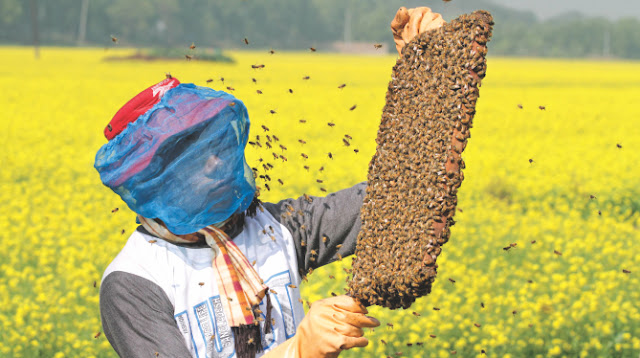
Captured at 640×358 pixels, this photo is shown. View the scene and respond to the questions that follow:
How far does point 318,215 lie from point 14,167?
911 centimetres

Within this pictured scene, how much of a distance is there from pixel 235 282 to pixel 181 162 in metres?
0.42

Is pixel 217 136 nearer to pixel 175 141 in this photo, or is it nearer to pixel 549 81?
pixel 175 141

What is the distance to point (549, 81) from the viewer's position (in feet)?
103

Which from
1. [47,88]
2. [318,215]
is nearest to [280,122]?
[47,88]

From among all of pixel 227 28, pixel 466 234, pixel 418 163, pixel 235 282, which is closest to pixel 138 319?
pixel 235 282

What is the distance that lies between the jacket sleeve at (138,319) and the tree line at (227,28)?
83.4 metres

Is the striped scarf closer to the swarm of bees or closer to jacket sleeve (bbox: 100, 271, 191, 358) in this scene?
jacket sleeve (bbox: 100, 271, 191, 358)

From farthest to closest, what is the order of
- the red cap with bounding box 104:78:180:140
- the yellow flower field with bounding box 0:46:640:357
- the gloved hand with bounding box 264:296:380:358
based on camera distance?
1. the yellow flower field with bounding box 0:46:640:357
2. the red cap with bounding box 104:78:180:140
3. the gloved hand with bounding box 264:296:380:358

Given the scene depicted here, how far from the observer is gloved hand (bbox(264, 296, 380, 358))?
210cm

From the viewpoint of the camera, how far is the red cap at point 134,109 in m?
2.27

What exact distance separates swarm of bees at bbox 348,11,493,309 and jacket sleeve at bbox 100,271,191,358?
1.83 feet

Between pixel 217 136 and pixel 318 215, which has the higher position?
pixel 217 136

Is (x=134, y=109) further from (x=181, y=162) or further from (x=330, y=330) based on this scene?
(x=330, y=330)

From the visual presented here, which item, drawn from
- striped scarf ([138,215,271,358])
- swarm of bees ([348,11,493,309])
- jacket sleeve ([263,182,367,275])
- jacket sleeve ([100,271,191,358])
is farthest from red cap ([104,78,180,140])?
swarm of bees ([348,11,493,309])
